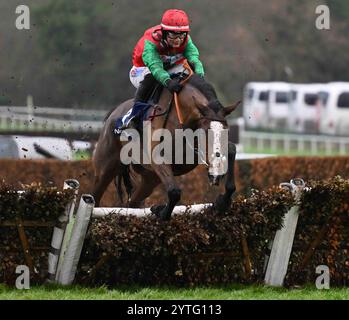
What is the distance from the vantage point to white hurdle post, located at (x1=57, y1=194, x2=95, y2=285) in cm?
737

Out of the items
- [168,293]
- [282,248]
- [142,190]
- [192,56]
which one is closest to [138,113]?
[192,56]

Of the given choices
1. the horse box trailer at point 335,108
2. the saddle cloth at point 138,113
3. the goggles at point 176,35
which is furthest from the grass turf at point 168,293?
the horse box trailer at point 335,108

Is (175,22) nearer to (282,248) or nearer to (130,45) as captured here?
(282,248)

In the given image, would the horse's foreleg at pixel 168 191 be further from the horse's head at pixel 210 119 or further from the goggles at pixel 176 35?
the goggles at pixel 176 35

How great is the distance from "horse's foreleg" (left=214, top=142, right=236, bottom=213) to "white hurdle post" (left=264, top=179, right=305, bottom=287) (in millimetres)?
505

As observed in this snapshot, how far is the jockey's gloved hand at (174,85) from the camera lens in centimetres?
794

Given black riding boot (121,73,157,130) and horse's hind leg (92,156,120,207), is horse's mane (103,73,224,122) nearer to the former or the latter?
black riding boot (121,73,157,130)

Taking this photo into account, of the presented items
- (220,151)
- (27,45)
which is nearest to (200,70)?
(220,151)

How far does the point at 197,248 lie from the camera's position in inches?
301

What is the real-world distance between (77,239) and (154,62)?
64.6 inches

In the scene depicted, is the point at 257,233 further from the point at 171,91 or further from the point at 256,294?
the point at 171,91

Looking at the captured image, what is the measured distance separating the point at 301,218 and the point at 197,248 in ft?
2.97

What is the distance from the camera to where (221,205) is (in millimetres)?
7645

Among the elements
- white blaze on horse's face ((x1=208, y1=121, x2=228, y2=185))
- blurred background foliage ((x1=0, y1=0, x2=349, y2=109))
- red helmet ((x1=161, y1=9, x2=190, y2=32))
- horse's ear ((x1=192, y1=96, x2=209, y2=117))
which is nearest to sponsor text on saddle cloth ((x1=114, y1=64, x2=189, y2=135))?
red helmet ((x1=161, y1=9, x2=190, y2=32))
